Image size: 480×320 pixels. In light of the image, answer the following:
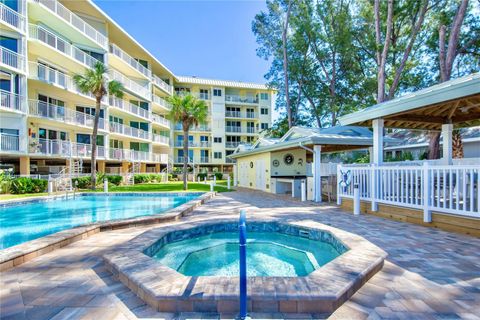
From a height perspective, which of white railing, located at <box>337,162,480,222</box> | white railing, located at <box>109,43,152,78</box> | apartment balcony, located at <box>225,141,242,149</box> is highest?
white railing, located at <box>109,43,152,78</box>

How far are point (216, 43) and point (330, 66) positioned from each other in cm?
1346

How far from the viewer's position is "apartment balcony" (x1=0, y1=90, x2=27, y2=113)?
1470cm

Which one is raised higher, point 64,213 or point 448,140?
Result: point 448,140

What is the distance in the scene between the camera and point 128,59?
26.4 meters

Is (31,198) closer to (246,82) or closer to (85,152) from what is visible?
(85,152)

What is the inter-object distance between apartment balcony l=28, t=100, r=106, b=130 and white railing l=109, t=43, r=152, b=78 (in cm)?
730

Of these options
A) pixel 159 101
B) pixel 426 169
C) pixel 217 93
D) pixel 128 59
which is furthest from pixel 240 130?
pixel 426 169

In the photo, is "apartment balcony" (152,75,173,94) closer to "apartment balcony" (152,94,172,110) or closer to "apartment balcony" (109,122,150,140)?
"apartment balcony" (152,94,172,110)

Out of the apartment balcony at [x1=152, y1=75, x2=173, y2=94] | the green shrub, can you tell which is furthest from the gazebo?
the apartment balcony at [x1=152, y1=75, x2=173, y2=94]

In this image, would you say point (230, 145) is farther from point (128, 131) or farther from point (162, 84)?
point (128, 131)

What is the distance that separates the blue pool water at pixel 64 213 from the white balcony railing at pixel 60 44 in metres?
11.1

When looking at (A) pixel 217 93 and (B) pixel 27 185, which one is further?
(A) pixel 217 93

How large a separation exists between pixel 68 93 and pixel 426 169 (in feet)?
74.3

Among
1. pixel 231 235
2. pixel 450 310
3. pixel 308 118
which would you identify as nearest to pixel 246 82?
pixel 308 118
